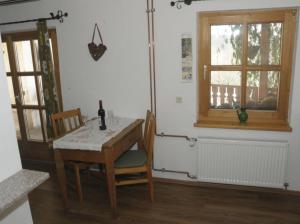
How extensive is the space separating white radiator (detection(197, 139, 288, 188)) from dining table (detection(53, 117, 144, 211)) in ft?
2.86

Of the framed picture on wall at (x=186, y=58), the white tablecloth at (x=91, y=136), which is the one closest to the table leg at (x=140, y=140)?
the white tablecloth at (x=91, y=136)

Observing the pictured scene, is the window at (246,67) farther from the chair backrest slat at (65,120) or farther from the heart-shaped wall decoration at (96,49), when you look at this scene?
the chair backrest slat at (65,120)

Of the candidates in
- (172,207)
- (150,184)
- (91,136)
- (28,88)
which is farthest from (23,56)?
(172,207)

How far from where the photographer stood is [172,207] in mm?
2711

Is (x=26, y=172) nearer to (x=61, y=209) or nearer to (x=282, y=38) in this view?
(x=61, y=209)

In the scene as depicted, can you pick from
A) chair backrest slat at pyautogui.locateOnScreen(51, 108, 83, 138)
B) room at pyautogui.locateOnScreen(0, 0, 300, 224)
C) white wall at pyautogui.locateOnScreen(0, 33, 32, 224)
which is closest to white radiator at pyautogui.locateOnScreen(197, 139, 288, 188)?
room at pyautogui.locateOnScreen(0, 0, 300, 224)

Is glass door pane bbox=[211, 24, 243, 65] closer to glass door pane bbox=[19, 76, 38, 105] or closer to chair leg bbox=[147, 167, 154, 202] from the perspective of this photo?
chair leg bbox=[147, 167, 154, 202]

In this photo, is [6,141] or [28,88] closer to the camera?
[6,141]

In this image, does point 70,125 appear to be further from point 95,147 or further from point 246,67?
point 246,67

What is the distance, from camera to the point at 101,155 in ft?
7.91

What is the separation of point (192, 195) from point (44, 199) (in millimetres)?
1648

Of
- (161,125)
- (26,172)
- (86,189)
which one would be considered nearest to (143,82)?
(161,125)

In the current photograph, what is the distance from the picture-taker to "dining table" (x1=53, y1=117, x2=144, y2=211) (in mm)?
2398

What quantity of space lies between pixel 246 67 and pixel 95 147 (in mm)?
1741
